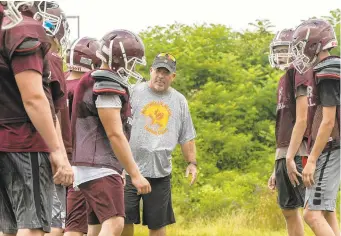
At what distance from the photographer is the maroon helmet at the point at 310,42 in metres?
7.84

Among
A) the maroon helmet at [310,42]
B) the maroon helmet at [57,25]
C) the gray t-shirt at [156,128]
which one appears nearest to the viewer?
the maroon helmet at [57,25]

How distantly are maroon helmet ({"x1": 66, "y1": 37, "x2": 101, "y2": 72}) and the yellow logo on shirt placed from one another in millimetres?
964

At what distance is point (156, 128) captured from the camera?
9586mm

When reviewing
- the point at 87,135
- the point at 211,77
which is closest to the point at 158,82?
the point at 87,135

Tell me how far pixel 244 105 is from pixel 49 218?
11269 millimetres

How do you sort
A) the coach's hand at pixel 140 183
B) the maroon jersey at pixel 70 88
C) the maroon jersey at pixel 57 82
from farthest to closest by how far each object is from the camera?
the maroon jersey at pixel 70 88 < the coach's hand at pixel 140 183 < the maroon jersey at pixel 57 82

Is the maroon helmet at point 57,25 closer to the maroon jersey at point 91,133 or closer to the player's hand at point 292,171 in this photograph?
the maroon jersey at point 91,133

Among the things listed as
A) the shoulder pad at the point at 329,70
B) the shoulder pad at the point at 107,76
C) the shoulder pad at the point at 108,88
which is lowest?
the shoulder pad at the point at 108,88

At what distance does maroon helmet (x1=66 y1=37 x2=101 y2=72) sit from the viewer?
8781 millimetres

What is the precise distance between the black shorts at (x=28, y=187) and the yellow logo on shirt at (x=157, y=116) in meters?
3.76

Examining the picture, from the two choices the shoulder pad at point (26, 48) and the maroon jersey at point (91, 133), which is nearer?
the shoulder pad at point (26, 48)

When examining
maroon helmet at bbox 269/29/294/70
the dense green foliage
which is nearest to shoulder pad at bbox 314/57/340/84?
maroon helmet at bbox 269/29/294/70

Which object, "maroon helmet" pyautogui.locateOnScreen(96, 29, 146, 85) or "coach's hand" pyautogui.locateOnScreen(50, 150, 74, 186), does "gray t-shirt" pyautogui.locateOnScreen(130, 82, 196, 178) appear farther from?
"coach's hand" pyautogui.locateOnScreen(50, 150, 74, 186)

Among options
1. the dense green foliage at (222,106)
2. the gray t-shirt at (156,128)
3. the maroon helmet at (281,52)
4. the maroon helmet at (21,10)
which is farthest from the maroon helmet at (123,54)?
the dense green foliage at (222,106)
